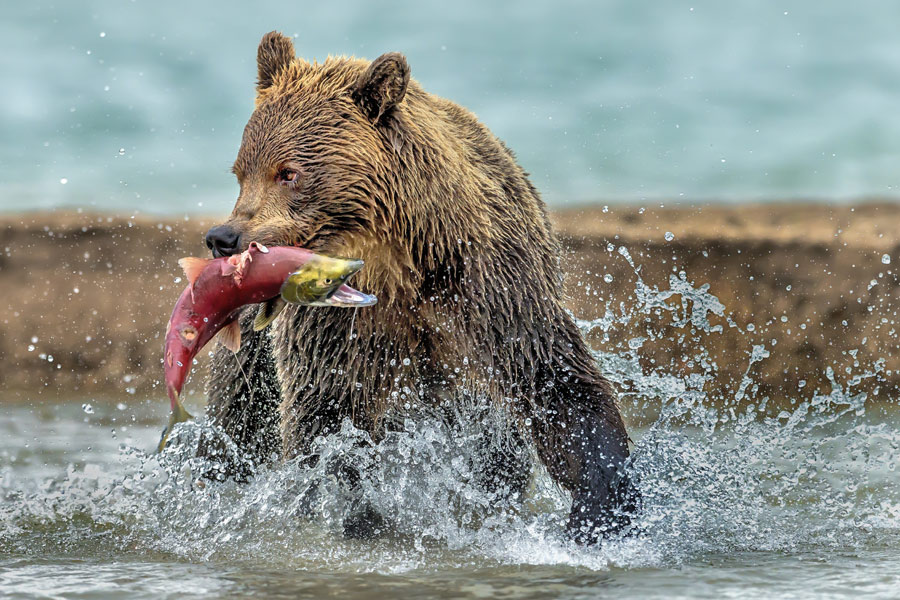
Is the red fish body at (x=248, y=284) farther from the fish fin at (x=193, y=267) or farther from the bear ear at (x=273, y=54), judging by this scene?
the bear ear at (x=273, y=54)

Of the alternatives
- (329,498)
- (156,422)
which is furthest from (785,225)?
(329,498)

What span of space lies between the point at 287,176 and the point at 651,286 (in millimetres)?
7892

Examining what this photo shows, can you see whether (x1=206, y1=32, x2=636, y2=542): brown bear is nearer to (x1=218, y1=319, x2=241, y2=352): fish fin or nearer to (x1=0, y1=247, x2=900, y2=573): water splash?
(x1=0, y1=247, x2=900, y2=573): water splash

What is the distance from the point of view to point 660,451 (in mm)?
4652

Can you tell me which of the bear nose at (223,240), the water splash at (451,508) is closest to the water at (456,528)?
the water splash at (451,508)

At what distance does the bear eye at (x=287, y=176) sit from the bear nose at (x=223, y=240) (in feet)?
1.32

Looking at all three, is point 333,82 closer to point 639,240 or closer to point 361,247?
point 361,247

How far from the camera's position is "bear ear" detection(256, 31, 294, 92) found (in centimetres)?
441

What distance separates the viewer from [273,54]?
4406 mm

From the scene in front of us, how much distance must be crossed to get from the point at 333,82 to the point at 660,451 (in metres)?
2.34

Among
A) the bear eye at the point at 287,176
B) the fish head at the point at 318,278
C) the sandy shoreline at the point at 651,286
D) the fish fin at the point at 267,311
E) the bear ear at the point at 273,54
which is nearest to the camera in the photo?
the fish head at the point at 318,278

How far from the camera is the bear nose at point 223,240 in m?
3.62

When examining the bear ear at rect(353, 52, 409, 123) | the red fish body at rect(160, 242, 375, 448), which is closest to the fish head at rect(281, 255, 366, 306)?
the red fish body at rect(160, 242, 375, 448)

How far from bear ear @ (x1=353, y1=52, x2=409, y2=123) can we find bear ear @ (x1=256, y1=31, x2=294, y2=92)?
52cm
